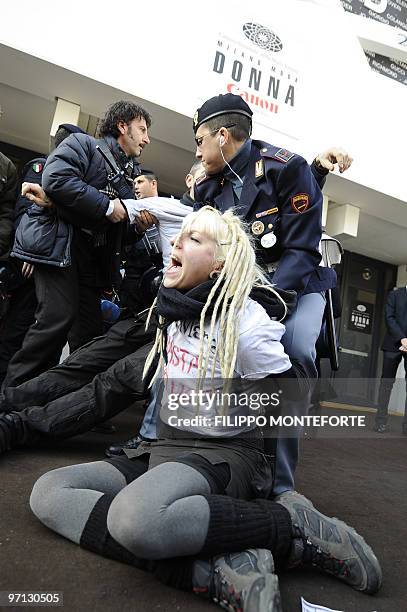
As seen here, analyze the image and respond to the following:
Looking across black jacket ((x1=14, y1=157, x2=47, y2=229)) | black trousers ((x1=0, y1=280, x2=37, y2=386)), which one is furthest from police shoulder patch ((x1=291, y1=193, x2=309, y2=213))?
black trousers ((x1=0, y1=280, x2=37, y2=386))

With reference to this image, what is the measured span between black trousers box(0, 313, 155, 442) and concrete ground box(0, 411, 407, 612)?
0.13m

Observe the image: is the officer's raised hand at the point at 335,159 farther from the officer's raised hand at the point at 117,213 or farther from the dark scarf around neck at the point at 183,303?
the officer's raised hand at the point at 117,213

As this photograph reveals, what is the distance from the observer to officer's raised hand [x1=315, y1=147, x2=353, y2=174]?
1.63 meters

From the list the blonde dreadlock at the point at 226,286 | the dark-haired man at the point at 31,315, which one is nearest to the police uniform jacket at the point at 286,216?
the blonde dreadlock at the point at 226,286

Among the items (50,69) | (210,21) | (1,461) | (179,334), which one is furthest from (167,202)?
(210,21)

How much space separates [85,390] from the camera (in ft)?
5.63

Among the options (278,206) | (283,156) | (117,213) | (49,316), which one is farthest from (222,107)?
(49,316)

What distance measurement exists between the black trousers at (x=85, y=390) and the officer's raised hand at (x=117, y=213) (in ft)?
1.61

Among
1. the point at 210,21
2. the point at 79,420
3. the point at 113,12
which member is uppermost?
the point at 210,21

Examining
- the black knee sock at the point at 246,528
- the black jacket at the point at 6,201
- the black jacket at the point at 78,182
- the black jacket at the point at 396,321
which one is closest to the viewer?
the black knee sock at the point at 246,528

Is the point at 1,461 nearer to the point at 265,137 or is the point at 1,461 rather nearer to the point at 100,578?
the point at 100,578

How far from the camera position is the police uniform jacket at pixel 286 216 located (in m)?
1.42

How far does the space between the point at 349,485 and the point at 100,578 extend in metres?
1.36

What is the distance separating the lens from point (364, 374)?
6.71 metres
